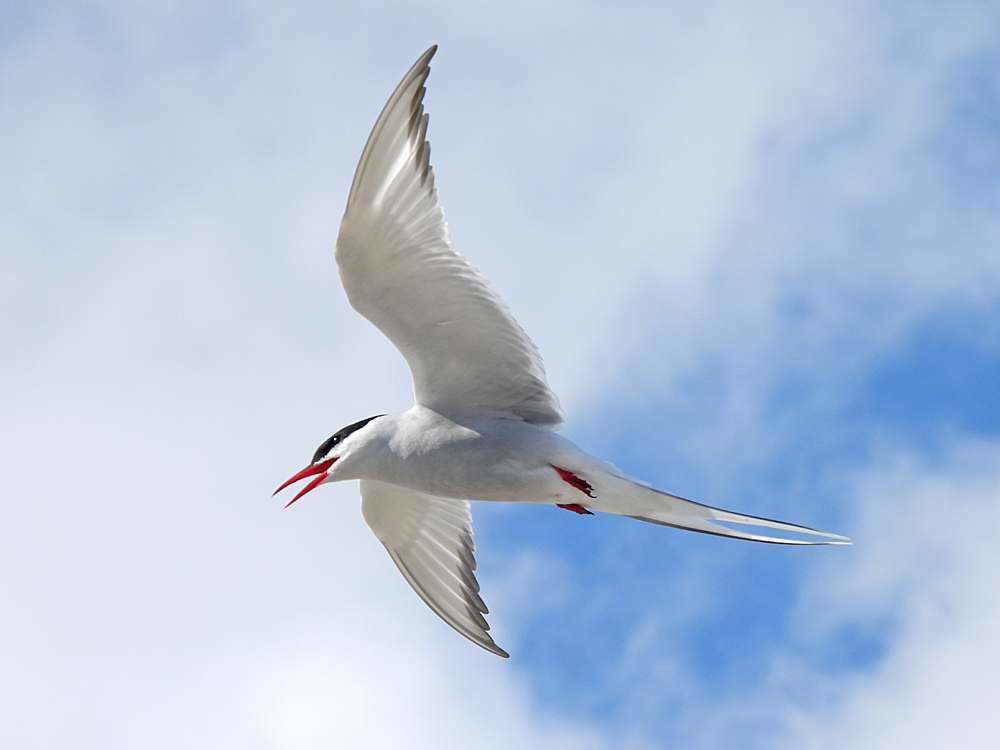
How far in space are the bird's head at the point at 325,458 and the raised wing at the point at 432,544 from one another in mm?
578

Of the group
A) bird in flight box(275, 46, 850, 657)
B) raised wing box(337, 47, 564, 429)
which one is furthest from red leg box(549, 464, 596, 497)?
raised wing box(337, 47, 564, 429)

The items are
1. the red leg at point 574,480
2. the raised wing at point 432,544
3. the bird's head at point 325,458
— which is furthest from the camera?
the raised wing at point 432,544

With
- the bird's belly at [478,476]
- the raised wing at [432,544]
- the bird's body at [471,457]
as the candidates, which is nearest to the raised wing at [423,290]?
the bird's body at [471,457]

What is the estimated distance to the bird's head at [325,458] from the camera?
24.0ft

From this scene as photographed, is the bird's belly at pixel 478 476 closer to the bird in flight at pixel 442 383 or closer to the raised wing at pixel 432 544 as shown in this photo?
the bird in flight at pixel 442 383

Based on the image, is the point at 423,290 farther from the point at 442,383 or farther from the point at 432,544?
the point at 432,544

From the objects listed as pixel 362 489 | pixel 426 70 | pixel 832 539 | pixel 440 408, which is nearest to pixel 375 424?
pixel 440 408

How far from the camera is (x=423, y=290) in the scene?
21.9 ft

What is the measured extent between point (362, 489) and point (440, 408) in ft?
4.08

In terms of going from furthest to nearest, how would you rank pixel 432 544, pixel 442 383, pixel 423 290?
pixel 432 544
pixel 442 383
pixel 423 290

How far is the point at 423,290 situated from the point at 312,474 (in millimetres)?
1588

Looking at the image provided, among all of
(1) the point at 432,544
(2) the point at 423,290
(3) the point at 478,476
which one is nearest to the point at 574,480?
(3) the point at 478,476

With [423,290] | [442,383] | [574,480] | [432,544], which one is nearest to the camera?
[423,290]

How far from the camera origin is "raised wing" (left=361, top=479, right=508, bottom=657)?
7.96 meters
